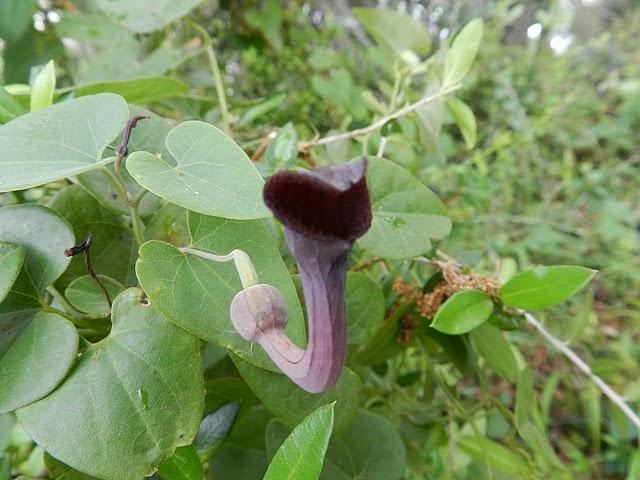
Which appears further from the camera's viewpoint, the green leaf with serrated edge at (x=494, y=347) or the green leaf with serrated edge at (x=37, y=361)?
the green leaf with serrated edge at (x=494, y=347)

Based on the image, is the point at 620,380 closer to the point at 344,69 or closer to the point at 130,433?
the point at 344,69

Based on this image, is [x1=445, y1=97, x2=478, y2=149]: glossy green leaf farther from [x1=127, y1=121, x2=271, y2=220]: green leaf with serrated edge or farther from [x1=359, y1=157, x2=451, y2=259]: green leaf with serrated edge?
[x1=127, y1=121, x2=271, y2=220]: green leaf with serrated edge

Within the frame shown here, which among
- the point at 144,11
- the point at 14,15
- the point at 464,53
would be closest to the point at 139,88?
the point at 144,11

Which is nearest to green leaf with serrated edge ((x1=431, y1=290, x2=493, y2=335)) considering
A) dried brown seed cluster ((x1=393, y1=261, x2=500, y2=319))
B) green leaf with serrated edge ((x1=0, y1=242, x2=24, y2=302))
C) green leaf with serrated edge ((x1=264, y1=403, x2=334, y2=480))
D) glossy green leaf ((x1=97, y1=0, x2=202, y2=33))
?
dried brown seed cluster ((x1=393, y1=261, x2=500, y2=319))

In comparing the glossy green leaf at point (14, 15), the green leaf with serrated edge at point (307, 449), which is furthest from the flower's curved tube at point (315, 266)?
the glossy green leaf at point (14, 15)

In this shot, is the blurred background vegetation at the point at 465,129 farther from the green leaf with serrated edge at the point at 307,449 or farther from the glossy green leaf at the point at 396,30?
the green leaf with serrated edge at the point at 307,449

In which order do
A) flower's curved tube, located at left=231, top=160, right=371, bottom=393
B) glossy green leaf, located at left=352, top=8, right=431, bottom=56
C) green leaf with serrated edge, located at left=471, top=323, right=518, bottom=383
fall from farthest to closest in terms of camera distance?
glossy green leaf, located at left=352, top=8, right=431, bottom=56, green leaf with serrated edge, located at left=471, top=323, right=518, bottom=383, flower's curved tube, located at left=231, top=160, right=371, bottom=393

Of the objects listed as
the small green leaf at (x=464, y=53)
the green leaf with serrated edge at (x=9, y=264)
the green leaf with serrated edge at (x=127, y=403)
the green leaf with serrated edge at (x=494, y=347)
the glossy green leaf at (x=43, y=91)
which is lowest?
the green leaf with serrated edge at (x=494, y=347)
